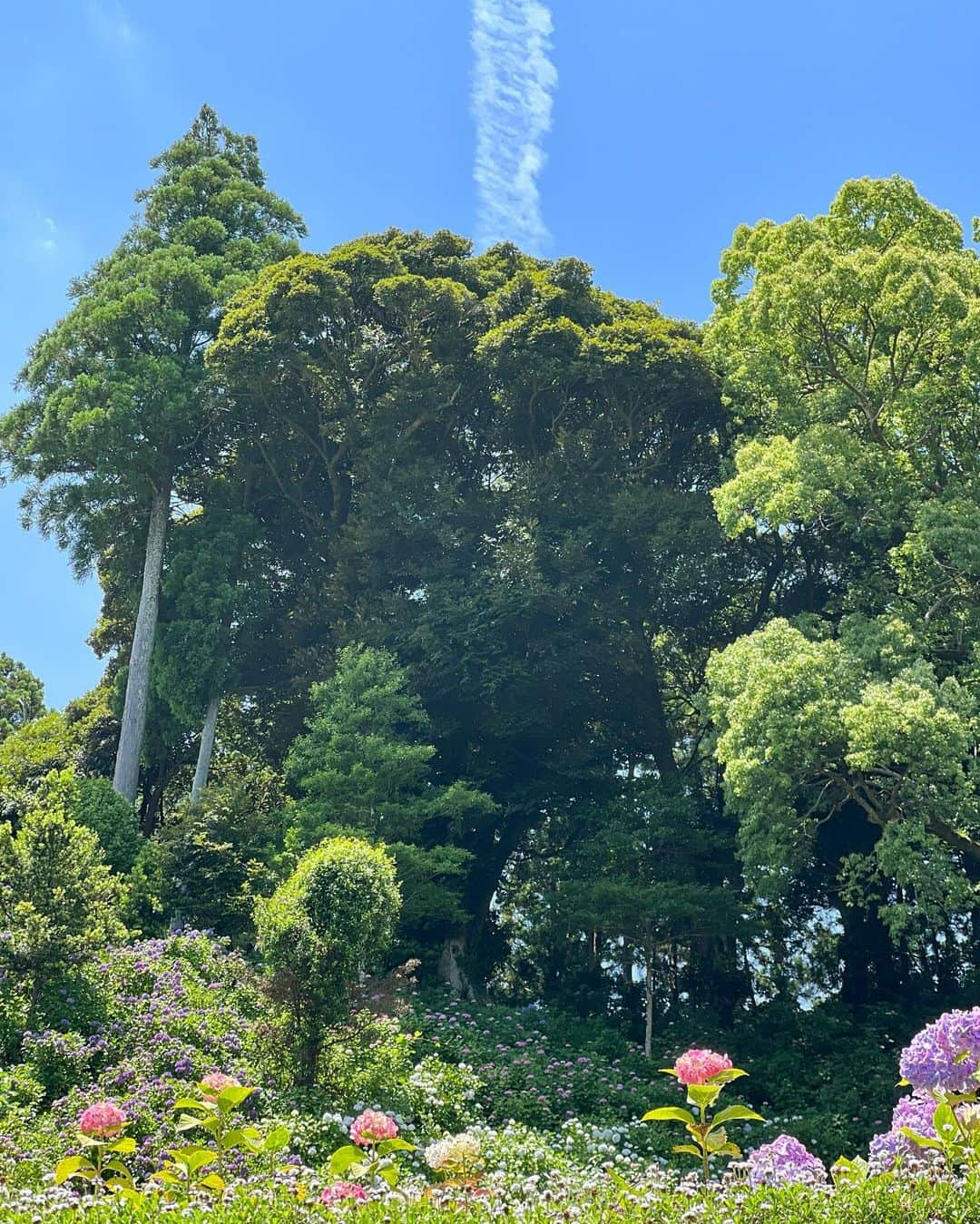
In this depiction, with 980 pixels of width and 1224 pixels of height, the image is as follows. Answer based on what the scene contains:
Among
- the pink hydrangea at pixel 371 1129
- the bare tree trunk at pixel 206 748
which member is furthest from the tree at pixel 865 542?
the bare tree trunk at pixel 206 748

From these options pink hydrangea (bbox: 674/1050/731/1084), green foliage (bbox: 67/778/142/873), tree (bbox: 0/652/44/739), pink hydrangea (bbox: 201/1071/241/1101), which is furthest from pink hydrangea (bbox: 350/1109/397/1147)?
tree (bbox: 0/652/44/739)

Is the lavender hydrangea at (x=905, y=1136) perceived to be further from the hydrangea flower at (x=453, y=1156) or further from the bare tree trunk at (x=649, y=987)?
the bare tree trunk at (x=649, y=987)

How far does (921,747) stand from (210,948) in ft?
25.8

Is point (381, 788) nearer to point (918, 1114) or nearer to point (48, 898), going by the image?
point (48, 898)

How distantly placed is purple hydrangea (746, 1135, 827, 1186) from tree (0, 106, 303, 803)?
14171mm

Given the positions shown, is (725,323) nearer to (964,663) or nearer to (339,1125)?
(964,663)

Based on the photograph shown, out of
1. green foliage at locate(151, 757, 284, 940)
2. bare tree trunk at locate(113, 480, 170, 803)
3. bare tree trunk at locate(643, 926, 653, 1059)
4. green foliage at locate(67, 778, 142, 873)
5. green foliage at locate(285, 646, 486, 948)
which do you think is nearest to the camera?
bare tree trunk at locate(643, 926, 653, 1059)

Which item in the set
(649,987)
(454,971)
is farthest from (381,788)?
(649,987)

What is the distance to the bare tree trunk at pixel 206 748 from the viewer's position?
17872 millimetres

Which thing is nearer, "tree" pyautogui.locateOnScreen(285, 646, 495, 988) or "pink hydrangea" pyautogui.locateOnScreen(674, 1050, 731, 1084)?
"pink hydrangea" pyautogui.locateOnScreen(674, 1050, 731, 1084)

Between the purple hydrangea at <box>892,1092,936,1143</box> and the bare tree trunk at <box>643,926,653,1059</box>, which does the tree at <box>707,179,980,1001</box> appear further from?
the purple hydrangea at <box>892,1092,936,1143</box>

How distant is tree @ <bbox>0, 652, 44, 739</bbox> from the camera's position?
30406 mm

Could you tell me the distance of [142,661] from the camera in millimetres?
18875

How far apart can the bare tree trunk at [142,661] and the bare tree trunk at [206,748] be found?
100 cm
